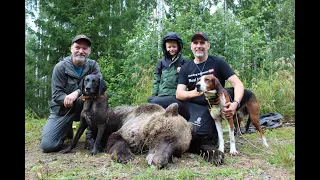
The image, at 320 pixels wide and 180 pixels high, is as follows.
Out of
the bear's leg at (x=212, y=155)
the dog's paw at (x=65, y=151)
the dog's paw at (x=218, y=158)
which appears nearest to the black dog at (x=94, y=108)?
the dog's paw at (x=65, y=151)

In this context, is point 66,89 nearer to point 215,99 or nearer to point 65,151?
point 65,151

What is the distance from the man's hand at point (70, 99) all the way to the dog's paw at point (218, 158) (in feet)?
7.70

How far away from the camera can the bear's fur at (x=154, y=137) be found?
352cm

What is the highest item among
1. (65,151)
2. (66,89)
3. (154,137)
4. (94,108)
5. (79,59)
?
(79,59)

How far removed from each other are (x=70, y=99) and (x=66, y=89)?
1.49ft

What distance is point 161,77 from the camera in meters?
5.43

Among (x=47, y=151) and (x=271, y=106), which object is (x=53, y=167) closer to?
(x=47, y=151)

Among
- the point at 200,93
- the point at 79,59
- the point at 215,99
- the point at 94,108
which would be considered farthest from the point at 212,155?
the point at 79,59

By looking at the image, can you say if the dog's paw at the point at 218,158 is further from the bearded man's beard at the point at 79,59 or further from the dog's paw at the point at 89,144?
the bearded man's beard at the point at 79,59

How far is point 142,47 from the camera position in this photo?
29.9ft

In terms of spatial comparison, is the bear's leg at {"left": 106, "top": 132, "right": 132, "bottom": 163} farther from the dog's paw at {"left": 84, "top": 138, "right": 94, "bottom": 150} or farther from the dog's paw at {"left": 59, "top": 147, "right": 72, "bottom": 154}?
the dog's paw at {"left": 59, "top": 147, "right": 72, "bottom": 154}

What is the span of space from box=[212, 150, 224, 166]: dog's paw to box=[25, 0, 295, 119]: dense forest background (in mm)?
3990
